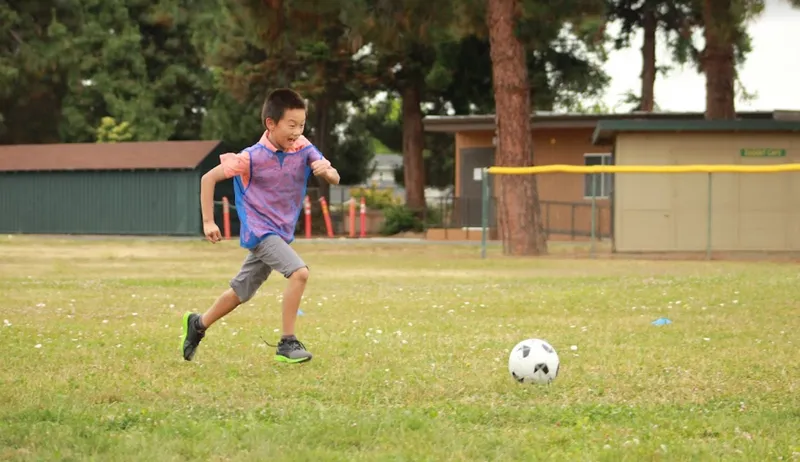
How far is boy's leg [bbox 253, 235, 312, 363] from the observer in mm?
8367

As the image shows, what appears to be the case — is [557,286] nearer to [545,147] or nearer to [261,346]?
[261,346]

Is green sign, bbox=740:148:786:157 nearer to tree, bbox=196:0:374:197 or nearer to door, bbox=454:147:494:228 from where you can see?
door, bbox=454:147:494:228

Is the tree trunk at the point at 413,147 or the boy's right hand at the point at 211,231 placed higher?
the tree trunk at the point at 413,147

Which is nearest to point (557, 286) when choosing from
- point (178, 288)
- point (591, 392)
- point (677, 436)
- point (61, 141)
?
point (178, 288)

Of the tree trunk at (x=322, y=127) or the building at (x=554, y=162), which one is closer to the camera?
the building at (x=554, y=162)

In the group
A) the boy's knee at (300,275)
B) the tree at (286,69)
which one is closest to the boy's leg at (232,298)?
the boy's knee at (300,275)

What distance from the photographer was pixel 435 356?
29.0 feet

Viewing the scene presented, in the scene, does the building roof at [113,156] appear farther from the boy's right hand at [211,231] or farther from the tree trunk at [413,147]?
the boy's right hand at [211,231]

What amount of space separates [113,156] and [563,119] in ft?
49.4

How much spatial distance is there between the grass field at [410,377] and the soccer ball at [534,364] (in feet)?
0.30

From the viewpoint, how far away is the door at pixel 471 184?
130 feet

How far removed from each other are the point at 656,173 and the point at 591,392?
20532 mm

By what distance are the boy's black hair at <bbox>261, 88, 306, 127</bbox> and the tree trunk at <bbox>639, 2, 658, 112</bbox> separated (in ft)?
93.8

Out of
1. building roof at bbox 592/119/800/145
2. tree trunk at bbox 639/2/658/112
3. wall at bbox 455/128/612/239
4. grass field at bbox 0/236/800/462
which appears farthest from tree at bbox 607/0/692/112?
grass field at bbox 0/236/800/462
